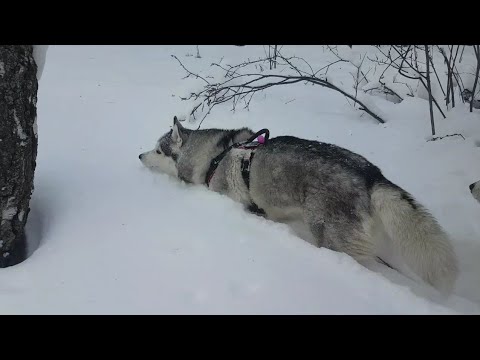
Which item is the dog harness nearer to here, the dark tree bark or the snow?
the snow

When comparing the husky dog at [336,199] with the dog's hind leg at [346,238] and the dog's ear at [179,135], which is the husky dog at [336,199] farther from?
the dog's ear at [179,135]

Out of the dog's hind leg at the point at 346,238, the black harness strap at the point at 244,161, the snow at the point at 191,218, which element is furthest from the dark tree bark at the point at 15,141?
the dog's hind leg at the point at 346,238

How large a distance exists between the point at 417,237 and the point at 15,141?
3.08 m

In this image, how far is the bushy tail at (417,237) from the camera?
9.50 ft

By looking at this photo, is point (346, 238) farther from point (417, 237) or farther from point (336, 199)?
point (417, 237)

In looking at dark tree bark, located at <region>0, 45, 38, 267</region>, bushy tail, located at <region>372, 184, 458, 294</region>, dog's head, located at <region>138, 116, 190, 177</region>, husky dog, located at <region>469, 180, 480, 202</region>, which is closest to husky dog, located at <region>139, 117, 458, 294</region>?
bushy tail, located at <region>372, 184, 458, 294</region>

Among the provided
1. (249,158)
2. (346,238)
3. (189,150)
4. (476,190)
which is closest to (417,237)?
(346,238)

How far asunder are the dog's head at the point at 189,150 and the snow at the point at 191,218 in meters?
0.19

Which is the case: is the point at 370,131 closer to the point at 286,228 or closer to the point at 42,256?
the point at 286,228

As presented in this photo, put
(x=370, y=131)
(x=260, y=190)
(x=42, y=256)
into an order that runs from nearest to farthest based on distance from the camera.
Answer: (x=42, y=256)
(x=260, y=190)
(x=370, y=131)

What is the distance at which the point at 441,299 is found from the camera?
312 cm

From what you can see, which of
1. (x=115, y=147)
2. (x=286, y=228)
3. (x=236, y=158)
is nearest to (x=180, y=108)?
(x=115, y=147)
